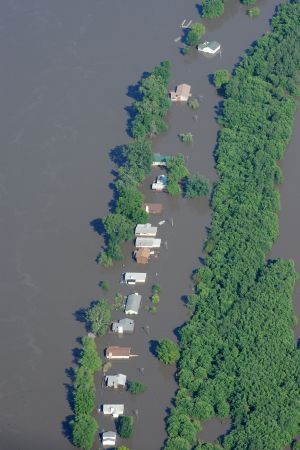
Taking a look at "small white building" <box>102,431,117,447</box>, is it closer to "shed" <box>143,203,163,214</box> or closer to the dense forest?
the dense forest

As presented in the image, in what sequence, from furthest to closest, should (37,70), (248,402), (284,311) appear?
(37,70) → (284,311) → (248,402)

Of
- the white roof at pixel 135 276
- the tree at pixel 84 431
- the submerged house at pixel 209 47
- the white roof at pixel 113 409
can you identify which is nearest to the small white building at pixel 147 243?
the white roof at pixel 135 276

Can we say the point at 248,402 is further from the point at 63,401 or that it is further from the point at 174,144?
the point at 174,144

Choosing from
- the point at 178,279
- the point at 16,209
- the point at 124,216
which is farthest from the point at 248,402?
the point at 16,209

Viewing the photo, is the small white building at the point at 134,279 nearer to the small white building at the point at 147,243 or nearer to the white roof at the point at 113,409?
the small white building at the point at 147,243

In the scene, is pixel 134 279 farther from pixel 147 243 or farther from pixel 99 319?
pixel 99 319
